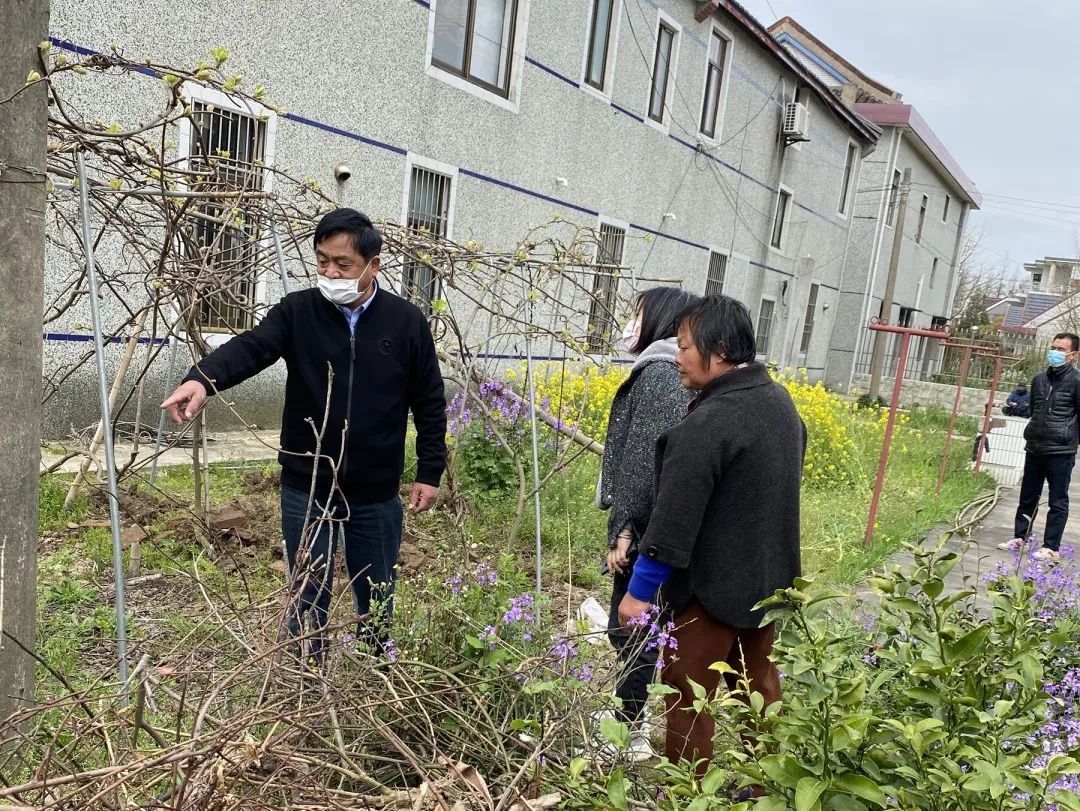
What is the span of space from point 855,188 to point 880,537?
19.1 m

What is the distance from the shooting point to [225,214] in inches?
147

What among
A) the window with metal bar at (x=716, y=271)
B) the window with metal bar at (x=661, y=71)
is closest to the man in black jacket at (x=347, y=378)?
the window with metal bar at (x=661, y=71)

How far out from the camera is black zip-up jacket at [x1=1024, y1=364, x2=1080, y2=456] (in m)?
6.89

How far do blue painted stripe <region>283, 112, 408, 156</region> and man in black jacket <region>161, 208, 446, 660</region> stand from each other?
541 cm

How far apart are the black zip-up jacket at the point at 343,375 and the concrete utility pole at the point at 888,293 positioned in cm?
1908

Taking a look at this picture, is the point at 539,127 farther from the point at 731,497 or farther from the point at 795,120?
the point at 731,497

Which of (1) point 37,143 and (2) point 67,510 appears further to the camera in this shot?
(2) point 67,510

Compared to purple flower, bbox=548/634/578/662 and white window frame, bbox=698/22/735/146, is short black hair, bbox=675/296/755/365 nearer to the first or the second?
purple flower, bbox=548/634/578/662

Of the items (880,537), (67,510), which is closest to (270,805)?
(67,510)

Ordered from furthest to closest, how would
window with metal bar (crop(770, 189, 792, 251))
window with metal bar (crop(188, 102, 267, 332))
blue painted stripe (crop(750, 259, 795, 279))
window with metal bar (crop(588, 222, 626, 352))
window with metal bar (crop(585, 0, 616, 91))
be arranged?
window with metal bar (crop(770, 189, 792, 251)) < blue painted stripe (crop(750, 259, 795, 279)) < window with metal bar (crop(585, 0, 616, 91)) < window with metal bar (crop(588, 222, 626, 352)) < window with metal bar (crop(188, 102, 267, 332))

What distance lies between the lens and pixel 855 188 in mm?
23156

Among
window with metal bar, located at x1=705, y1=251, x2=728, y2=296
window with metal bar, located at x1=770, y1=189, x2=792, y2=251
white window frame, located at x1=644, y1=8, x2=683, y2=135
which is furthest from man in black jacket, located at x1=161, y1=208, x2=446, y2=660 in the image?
window with metal bar, located at x1=770, y1=189, x2=792, y2=251

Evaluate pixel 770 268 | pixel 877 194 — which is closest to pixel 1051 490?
pixel 770 268

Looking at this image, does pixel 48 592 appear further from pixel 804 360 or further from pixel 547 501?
pixel 804 360
